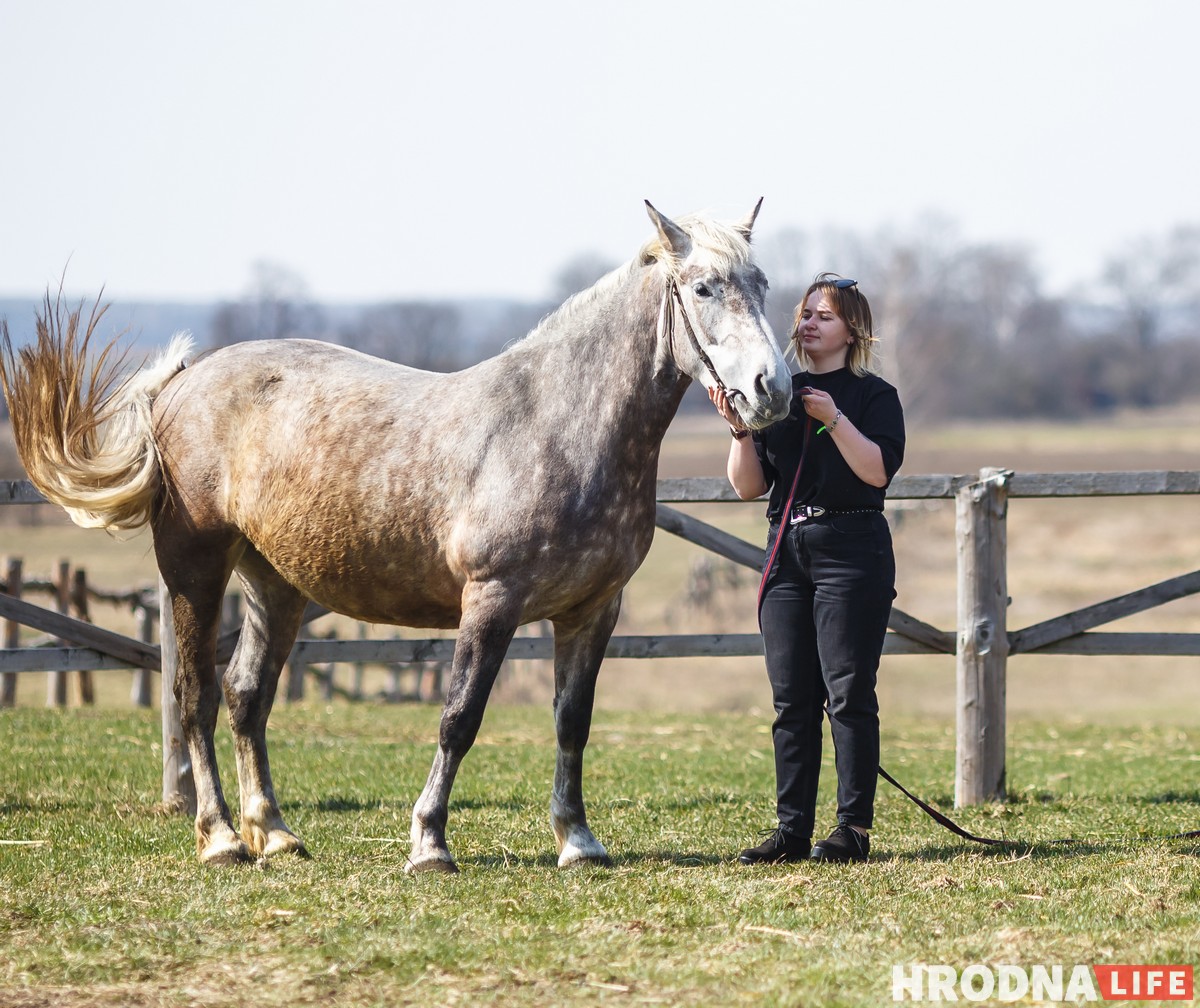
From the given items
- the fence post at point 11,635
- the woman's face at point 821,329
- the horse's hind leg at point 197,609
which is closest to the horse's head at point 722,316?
the woman's face at point 821,329

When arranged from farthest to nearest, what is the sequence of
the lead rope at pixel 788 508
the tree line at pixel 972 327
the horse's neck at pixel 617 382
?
the tree line at pixel 972 327 < the lead rope at pixel 788 508 < the horse's neck at pixel 617 382

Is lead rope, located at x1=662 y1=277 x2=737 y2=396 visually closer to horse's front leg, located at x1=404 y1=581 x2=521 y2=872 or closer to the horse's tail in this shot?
horse's front leg, located at x1=404 y1=581 x2=521 y2=872

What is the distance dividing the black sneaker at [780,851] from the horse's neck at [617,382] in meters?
1.52

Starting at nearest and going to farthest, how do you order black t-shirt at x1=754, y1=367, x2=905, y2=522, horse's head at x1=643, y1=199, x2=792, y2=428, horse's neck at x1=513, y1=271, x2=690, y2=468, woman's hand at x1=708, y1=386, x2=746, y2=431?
1. horse's head at x1=643, y1=199, x2=792, y2=428
2. woman's hand at x1=708, y1=386, x2=746, y2=431
3. horse's neck at x1=513, y1=271, x2=690, y2=468
4. black t-shirt at x1=754, y1=367, x2=905, y2=522

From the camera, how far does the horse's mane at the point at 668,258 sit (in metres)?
4.71

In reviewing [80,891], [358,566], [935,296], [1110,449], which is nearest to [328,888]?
[80,891]

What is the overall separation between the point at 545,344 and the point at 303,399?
102 cm

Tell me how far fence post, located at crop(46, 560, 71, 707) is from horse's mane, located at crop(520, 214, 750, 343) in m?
10.0

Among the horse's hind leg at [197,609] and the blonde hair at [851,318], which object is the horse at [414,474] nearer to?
the horse's hind leg at [197,609]

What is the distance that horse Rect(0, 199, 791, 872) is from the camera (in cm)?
486

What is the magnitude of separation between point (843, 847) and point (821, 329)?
1.93 metres

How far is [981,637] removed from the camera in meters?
7.12

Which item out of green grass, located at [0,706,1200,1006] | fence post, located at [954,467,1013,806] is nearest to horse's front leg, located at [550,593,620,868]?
A: green grass, located at [0,706,1200,1006]

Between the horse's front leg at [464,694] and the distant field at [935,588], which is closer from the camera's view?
the horse's front leg at [464,694]
